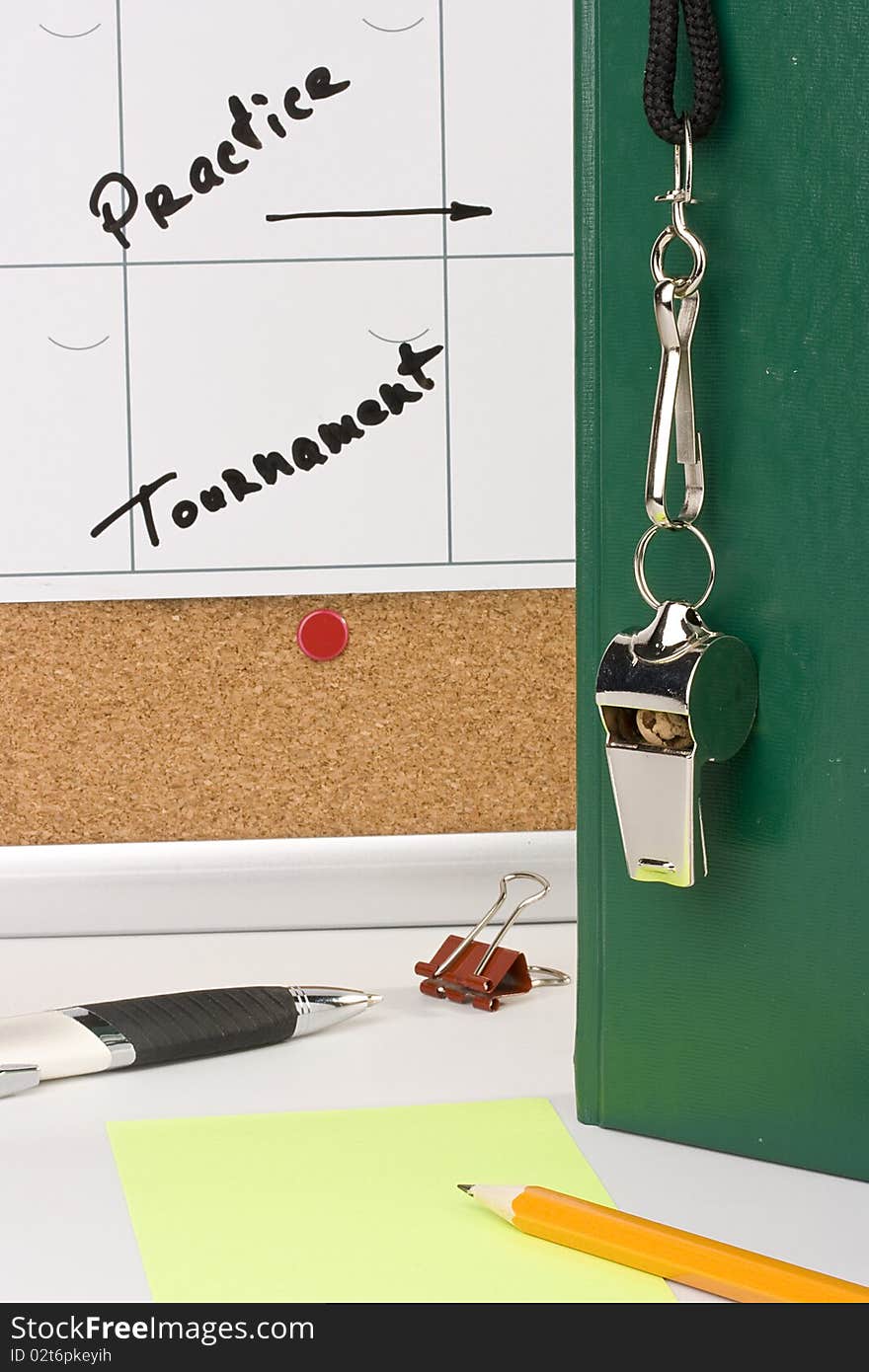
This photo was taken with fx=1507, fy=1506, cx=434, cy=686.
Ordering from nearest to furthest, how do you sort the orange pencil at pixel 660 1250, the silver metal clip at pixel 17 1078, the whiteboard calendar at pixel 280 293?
the orange pencil at pixel 660 1250, the silver metal clip at pixel 17 1078, the whiteboard calendar at pixel 280 293

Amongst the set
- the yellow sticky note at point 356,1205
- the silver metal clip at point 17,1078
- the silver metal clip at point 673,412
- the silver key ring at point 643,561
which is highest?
the silver metal clip at point 673,412

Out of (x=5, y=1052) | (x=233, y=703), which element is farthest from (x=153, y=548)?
(x=5, y=1052)

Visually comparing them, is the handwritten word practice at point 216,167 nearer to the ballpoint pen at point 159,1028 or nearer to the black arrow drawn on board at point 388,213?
the black arrow drawn on board at point 388,213

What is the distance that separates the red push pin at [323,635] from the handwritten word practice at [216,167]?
166 millimetres

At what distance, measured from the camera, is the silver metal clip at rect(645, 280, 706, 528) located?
346mm

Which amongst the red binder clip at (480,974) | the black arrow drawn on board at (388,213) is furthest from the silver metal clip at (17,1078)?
the black arrow drawn on board at (388,213)

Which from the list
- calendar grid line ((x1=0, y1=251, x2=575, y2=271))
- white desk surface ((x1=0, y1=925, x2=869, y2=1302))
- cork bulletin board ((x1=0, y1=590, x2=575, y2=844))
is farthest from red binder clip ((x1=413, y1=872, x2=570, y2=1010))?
calendar grid line ((x1=0, y1=251, x2=575, y2=271))

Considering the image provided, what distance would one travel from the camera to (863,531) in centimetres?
34

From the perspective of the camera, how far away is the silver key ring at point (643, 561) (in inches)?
13.9

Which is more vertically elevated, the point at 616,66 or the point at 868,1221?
the point at 616,66

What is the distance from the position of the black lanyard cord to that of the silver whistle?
108 mm
